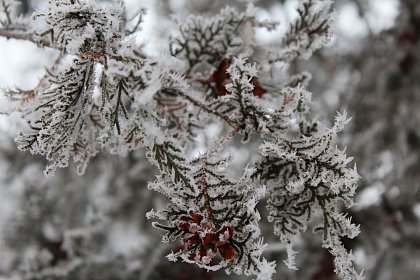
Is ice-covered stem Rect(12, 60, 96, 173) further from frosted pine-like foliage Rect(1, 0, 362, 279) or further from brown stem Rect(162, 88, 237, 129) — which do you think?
brown stem Rect(162, 88, 237, 129)

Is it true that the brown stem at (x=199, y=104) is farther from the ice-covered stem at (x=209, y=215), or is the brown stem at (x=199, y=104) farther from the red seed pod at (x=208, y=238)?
the red seed pod at (x=208, y=238)

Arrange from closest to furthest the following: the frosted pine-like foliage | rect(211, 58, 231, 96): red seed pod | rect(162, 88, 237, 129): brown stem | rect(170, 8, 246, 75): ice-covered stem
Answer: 1. the frosted pine-like foliage
2. rect(162, 88, 237, 129): brown stem
3. rect(211, 58, 231, 96): red seed pod
4. rect(170, 8, 246, 75): ice-covered stem

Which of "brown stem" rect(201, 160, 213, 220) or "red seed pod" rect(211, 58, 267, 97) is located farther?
"red seed pod" rect(211, 58, 267, 97)

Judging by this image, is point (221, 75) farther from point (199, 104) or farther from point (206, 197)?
point (206, 197)

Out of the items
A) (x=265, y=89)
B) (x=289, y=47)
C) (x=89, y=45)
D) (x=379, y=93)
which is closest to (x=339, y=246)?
(x=265, y=89)

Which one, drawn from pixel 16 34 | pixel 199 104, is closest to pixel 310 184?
pixel 199 104

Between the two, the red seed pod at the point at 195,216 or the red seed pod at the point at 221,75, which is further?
the red seed pod at the point at 221,75

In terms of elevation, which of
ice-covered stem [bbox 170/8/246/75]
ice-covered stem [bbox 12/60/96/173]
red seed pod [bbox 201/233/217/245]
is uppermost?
ice-covered stem [bbox 170/8/246/75]

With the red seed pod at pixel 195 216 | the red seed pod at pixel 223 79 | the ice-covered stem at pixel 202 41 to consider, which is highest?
the ice-covered stem at pixel 202 41

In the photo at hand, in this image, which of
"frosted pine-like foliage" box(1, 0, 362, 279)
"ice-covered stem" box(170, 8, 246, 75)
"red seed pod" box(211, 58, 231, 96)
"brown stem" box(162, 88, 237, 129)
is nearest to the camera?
"frosted pine-like foliage" box(1, 0, 362, 279)

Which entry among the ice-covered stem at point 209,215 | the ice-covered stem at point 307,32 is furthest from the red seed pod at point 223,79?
the ice-covered stem at point 209,215

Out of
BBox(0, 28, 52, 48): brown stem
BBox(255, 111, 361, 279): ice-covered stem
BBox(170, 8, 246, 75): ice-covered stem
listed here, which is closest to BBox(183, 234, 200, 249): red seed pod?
BBox(255, 111, 361, 279): ice-covered stem
